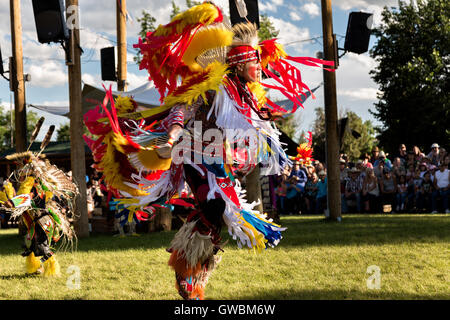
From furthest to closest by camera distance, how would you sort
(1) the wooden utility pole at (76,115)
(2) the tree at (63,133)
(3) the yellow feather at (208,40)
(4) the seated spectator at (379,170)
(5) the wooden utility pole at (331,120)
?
(2) the tree at (63,133) → (4) the seated spectator at (379,170) → (5) the wooden utility pole at (331,120) → (1) the wooden utility pole at (76,115) → (3) the yellow feather at (208,40)

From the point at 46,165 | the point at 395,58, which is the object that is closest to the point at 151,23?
the point at 395,58

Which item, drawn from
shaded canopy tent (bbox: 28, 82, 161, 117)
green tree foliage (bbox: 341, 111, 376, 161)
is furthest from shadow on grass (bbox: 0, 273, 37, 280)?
green tree foliage (bbox: 341, 111, 376, 161)

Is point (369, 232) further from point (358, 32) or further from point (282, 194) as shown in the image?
point (282, 194)

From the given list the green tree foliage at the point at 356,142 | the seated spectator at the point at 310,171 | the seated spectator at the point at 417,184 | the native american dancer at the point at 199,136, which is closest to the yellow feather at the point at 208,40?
the native american dancer at the point at 199,136

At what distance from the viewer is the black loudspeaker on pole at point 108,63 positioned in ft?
37.2

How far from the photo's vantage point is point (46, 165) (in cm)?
563

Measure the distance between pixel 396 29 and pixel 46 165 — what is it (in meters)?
22.4

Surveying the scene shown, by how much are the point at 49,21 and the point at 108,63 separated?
3.38m

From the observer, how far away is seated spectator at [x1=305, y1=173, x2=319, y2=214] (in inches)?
501

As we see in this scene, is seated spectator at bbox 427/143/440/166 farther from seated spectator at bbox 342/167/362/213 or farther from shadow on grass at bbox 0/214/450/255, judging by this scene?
shadow on grass at bbox 0/214/450/255

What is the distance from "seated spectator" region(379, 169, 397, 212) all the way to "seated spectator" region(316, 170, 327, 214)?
1.43 m

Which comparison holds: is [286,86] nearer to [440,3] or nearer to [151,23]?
[151,23]

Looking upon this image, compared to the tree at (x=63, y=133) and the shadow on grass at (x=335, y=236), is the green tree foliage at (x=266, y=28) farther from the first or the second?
the tree at (x=63, y=133)

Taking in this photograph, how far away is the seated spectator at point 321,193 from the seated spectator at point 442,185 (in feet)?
8.67
